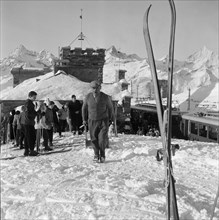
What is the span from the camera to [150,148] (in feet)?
23.7

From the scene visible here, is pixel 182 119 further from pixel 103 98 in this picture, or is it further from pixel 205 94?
pixel 205 94

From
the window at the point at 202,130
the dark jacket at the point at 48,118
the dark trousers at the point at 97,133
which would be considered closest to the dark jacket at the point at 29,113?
the dark jacket at the point at 48,118

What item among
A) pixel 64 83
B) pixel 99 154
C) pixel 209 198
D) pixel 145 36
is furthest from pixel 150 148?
pixel 64 83

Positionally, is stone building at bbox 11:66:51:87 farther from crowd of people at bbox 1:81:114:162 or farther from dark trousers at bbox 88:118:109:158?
dark trousers at bbox 88:118:109:158

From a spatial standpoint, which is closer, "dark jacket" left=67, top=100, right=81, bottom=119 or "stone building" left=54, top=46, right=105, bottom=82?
"dark jacket" left=67, top=100, right=81, bottom=119

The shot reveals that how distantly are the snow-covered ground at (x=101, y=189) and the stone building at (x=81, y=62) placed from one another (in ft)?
67.3

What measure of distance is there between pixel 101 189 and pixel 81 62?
23077 mm

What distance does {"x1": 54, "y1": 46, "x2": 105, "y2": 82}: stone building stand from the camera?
26.3 metres

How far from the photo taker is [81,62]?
2639cm

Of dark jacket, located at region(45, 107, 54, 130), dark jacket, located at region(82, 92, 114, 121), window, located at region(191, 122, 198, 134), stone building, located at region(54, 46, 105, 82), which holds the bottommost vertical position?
window, located at region(191, 122, 198, 134)

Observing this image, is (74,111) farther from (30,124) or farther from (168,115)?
(168,115)

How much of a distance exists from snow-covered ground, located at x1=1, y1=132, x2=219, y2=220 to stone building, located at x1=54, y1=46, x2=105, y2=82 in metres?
20.5

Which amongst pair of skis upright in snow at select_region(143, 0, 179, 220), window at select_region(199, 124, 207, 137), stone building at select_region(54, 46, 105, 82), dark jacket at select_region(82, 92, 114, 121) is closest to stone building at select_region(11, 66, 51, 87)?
stone building at select_region(54, 46, 105, 82)

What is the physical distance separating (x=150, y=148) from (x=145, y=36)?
484 centimetres
